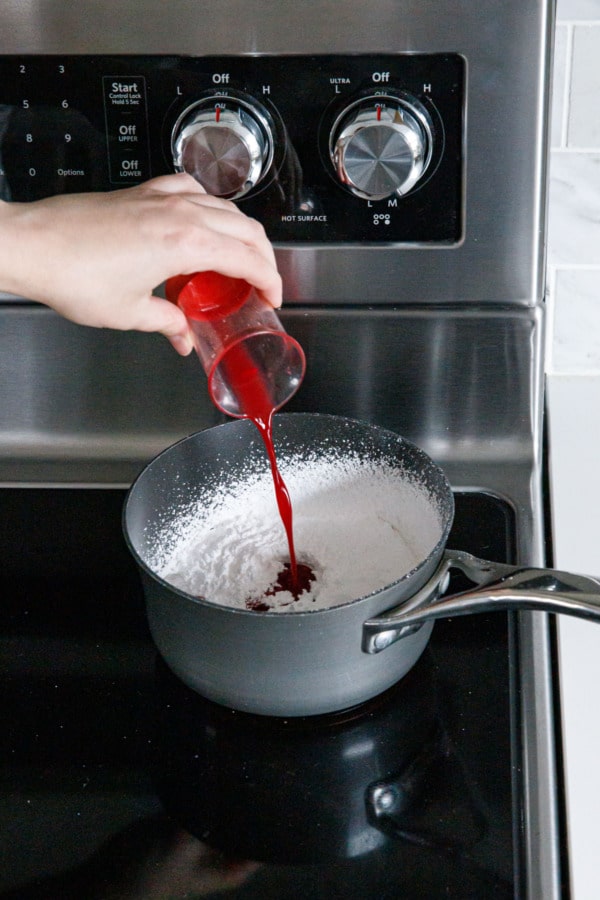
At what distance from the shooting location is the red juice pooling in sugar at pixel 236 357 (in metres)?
0.61

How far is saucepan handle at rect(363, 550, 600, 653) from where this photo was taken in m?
0.51

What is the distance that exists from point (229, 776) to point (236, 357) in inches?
10.8

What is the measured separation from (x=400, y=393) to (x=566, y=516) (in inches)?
6.6

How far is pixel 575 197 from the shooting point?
2.82 ft

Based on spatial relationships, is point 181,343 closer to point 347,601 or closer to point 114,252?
point 114,252

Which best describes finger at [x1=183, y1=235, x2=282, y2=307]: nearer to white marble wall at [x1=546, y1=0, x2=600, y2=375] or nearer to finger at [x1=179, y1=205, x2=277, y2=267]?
finger at [x1=179, y1=205, x2=277, y2=267]

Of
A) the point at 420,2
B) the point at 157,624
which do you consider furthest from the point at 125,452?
the point at 420,2

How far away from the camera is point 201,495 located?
0.72 metres

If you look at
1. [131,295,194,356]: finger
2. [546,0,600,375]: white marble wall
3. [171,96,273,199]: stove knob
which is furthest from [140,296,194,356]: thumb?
[546,0,600,375]: white marble wall

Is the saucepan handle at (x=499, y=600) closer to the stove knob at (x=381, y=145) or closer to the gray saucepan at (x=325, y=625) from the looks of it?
the gray saucepan at (x=325, y=625)

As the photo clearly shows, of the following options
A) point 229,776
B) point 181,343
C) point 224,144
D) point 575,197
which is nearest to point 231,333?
point 181,343

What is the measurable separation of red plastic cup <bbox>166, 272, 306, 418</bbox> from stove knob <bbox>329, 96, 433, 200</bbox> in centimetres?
13

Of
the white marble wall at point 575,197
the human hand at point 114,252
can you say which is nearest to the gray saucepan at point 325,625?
the human hand at point 114,252

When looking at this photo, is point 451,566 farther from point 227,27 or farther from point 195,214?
point 227,27
